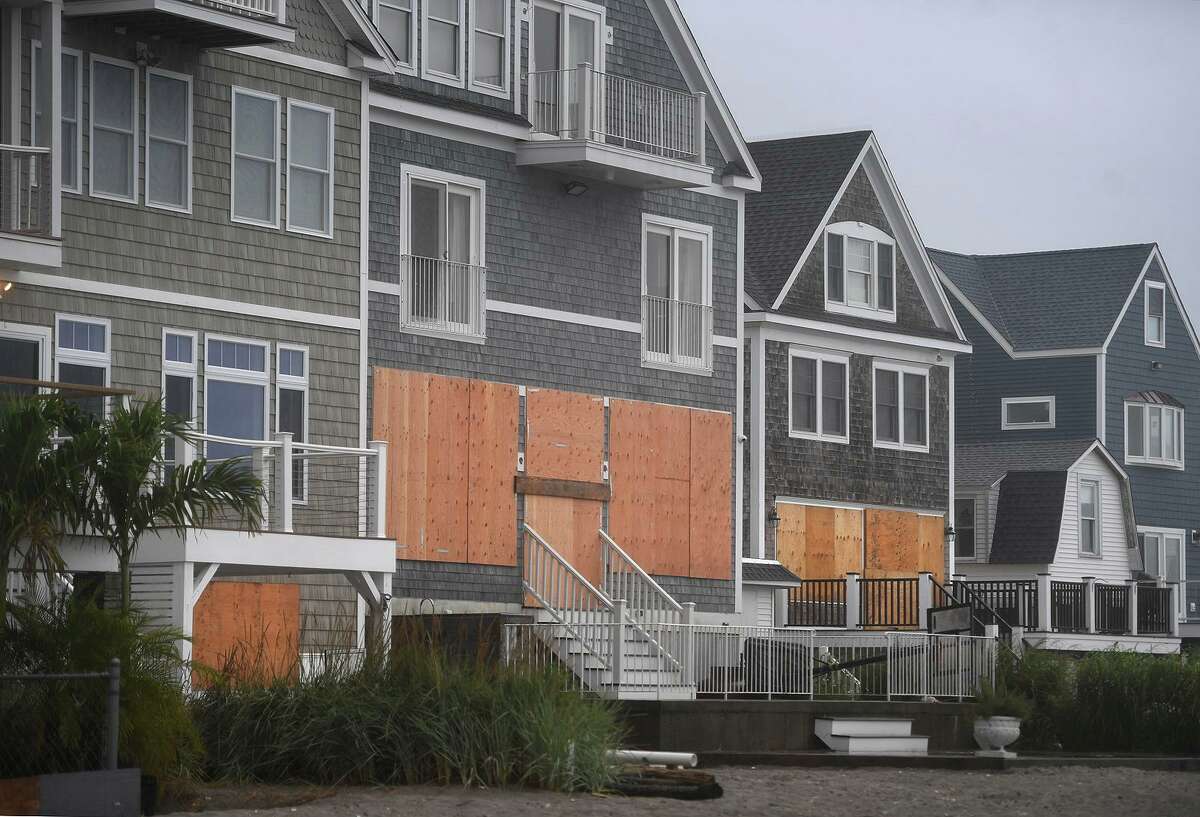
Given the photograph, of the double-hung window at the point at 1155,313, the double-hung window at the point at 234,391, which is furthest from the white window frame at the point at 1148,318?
the double-hung window at the point at 234,391

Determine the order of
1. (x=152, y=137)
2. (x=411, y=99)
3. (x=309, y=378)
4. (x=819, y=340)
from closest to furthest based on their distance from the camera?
(x=152, y=137) < (x=309, y=378) < (x=411, y=99) < (x=819, y=340)

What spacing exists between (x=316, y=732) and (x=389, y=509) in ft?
25.7

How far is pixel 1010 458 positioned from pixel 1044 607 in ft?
35.1

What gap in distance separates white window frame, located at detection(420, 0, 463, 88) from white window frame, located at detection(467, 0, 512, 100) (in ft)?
0.29

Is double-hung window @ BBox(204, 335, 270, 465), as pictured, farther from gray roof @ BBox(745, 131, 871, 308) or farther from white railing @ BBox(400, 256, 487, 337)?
gray roof @ BBox(745, 131, 871, 308)

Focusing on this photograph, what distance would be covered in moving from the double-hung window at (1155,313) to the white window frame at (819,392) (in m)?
13.9

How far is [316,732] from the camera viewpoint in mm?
18891

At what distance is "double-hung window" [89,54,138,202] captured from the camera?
23.5m

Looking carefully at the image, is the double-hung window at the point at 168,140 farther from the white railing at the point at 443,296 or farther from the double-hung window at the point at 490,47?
the double-hung window at the point at 490,47

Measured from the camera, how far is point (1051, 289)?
165 ft

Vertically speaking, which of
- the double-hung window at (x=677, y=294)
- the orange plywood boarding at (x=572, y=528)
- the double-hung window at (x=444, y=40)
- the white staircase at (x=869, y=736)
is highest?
the double-hung window at (x=444, y=40)

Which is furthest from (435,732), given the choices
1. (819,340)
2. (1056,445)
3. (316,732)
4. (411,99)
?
(1056,445)

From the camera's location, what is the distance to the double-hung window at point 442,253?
27328 mm

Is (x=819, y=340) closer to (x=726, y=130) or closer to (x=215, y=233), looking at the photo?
(x=726, y=130)
